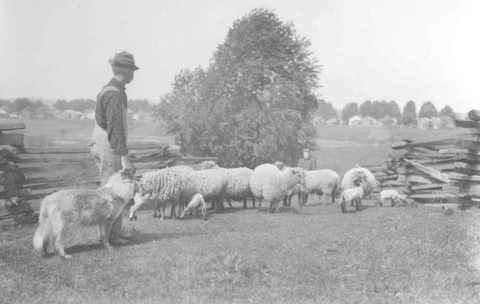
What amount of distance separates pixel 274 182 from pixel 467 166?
19.3 feet

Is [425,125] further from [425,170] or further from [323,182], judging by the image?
[425,170]

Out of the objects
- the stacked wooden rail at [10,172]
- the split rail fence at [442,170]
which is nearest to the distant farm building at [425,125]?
the split rail fence at [442,170]

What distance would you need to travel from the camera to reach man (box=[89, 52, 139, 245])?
25.1ft

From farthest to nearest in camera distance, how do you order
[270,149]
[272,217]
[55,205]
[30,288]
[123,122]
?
[270,149] → [272,217] → [123,122] → [55,205] → [30,288]

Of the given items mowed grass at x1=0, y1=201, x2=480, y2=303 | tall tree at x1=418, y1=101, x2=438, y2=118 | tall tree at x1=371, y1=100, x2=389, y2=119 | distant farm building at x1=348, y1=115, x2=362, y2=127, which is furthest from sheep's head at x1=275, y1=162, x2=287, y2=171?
distant farm building at x1=348, y1=115, x2=362, y2=127

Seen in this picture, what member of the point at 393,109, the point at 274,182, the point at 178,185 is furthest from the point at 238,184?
the point at 393,109

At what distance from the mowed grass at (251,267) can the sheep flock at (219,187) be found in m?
2.33

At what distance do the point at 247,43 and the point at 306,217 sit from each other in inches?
663

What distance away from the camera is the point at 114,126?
302 inches

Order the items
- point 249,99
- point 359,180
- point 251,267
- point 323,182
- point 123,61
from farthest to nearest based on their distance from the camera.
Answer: point 249,99, point 323,182, point 359,180, point 123,61, point 251,267

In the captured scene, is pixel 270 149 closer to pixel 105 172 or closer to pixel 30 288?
pixel 105 172

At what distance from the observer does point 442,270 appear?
7035 mm

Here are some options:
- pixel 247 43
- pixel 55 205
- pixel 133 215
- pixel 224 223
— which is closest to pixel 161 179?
pixel 133 215

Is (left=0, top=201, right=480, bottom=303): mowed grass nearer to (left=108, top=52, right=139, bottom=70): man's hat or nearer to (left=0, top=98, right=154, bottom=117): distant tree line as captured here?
(left=108, top=52, right=139, bottom=70): man's hat
